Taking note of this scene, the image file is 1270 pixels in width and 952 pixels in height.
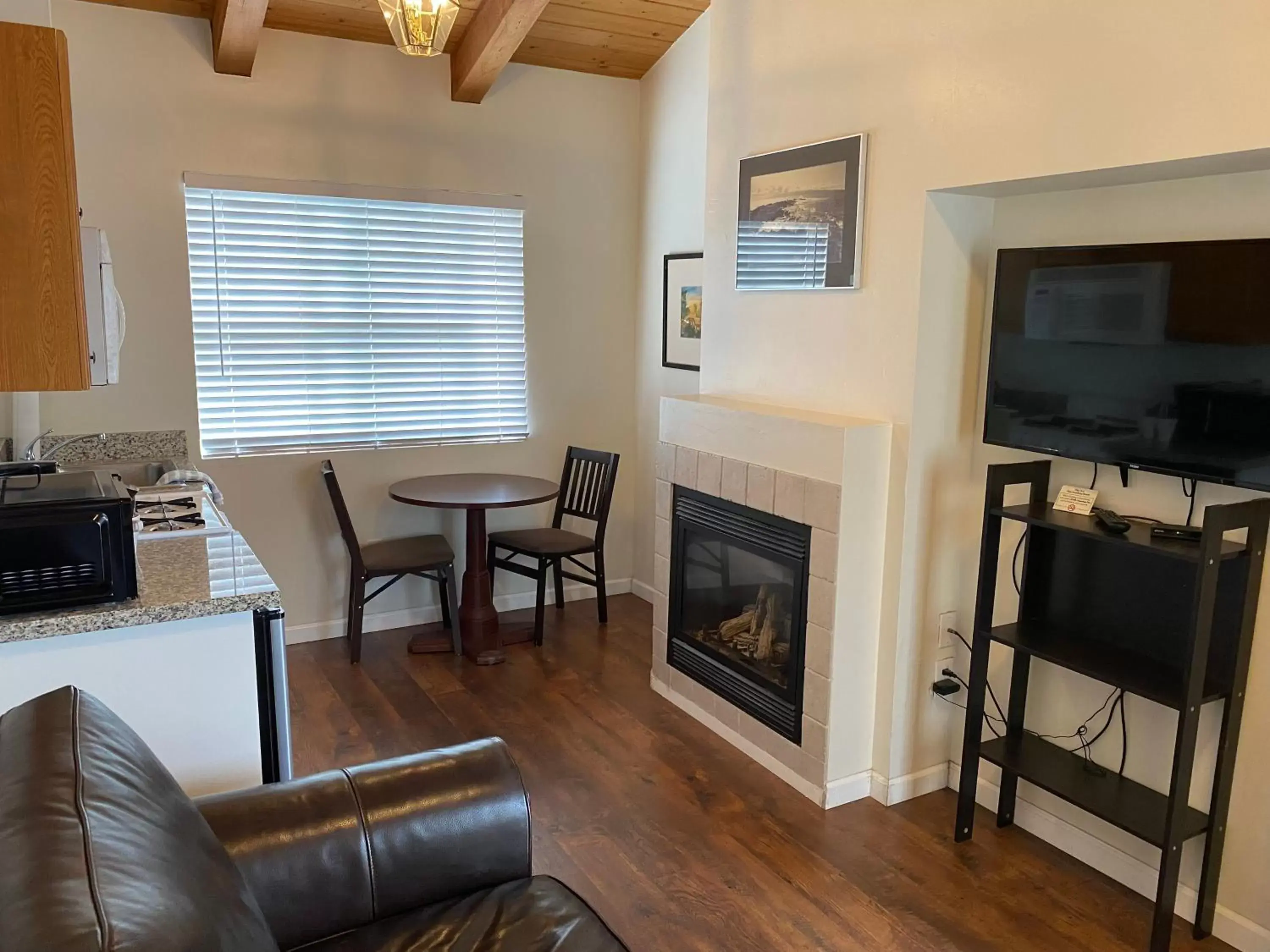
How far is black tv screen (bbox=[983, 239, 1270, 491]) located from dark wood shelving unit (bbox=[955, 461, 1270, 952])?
0.16m

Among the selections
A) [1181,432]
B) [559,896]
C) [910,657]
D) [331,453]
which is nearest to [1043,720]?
[910,657]

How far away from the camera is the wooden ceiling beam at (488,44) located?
373 cm

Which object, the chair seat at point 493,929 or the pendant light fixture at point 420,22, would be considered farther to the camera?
the pendant light fixture at point 420,22

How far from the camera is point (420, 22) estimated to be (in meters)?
2.29

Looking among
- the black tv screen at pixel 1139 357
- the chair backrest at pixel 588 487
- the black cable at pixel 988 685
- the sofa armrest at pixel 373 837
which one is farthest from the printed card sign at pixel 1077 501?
the chair backrest at pixel 588 487

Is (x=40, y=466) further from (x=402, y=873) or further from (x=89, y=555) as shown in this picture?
(x=402, y=873)

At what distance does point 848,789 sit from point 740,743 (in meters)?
0.48

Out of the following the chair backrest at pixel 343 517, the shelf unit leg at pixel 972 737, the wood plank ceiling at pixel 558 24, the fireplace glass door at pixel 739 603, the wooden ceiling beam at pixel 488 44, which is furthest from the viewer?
the chair backrest at pixel 343 517

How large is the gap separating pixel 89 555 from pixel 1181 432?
96.5 inches

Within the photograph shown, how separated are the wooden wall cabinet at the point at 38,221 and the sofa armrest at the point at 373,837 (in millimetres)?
978

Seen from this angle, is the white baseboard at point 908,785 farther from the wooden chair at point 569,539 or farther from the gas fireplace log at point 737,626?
the wooden chair at point 569,539

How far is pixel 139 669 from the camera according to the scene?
1982mm

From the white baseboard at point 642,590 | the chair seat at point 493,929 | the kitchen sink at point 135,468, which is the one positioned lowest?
the white baseboard at point 642,590

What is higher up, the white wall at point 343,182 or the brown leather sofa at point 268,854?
the white wall at point 343,182
